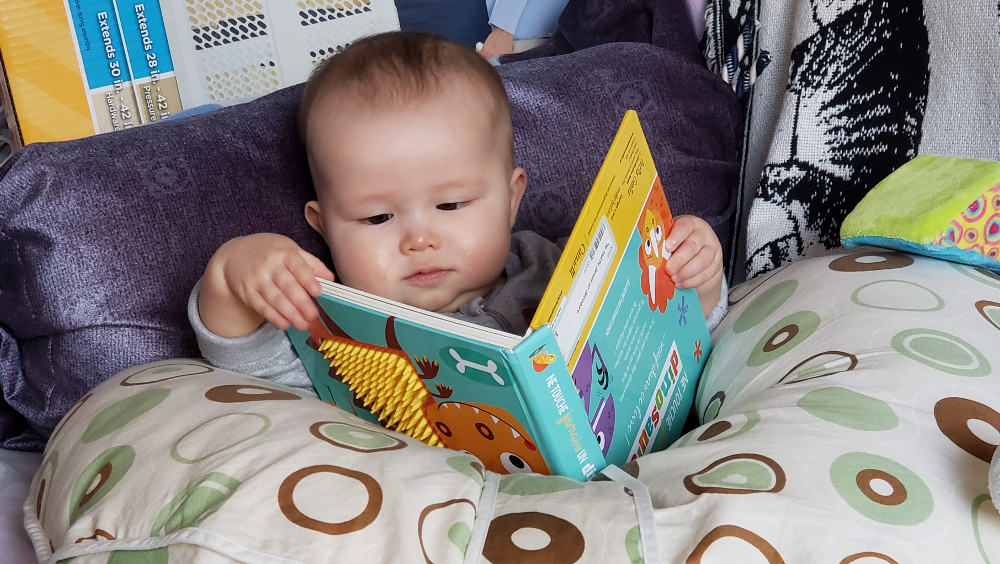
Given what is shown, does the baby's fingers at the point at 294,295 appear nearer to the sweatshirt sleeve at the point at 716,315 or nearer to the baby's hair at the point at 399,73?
the baby's hair at the point at 399,73

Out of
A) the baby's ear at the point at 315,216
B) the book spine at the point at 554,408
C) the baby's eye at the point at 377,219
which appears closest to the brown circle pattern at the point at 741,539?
the book spine at the point at 554,408

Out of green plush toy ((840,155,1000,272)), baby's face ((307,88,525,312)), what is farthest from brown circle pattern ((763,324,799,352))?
baby's face ((307,88,525,312))

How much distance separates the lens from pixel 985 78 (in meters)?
0.96

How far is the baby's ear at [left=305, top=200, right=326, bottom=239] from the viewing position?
0.96 meters

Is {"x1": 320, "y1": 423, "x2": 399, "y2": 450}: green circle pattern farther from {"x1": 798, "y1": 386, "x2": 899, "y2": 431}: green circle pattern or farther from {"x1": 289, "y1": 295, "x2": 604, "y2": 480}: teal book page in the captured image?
{"x1": 798, "y1": 386, "x2": 899, "y2": 431}: green circle pattern

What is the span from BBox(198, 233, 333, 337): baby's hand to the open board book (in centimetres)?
3

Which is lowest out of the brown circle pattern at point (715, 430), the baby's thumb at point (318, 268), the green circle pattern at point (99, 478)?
the brown circle pattern at point (715, 430)

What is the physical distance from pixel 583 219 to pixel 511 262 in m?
0.38

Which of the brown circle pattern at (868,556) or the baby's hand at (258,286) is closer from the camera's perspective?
the brown circle pattern at (868,556)

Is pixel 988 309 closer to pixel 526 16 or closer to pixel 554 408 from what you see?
pixel 554 408

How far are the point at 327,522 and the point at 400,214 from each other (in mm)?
364

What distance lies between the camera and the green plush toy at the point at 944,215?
85 centimetres

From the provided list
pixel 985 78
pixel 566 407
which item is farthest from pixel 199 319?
pixel 985 78

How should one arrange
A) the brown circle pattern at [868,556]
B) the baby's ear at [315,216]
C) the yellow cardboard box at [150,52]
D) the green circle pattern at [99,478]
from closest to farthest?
the brown circle pattern at [868,556], the green circle pattern at [99,478], the baby's ear at [315,216], the yellow cardboard box at [150,52]
